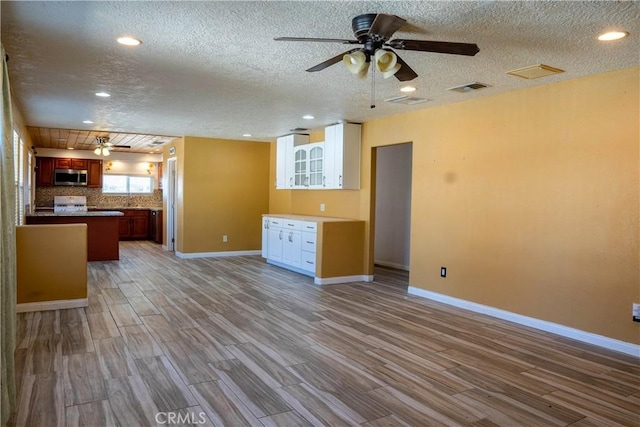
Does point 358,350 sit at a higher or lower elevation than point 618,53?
lower

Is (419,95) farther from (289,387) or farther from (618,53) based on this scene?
(289,387)

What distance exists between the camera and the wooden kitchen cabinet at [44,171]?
11047 millimetres

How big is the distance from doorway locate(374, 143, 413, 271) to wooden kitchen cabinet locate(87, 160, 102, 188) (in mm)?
7828

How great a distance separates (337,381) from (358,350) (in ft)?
2.14

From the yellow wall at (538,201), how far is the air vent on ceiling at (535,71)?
0.36 meters

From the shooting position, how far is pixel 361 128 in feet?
22.0

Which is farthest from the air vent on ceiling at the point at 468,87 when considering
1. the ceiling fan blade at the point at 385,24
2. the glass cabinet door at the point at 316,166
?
the glass cabinet door at the point at 316,166

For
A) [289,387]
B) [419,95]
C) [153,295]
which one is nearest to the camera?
[289,387]

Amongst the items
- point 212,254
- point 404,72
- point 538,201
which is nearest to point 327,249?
point 538,201

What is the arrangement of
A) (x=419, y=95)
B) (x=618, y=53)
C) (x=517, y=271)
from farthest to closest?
(x=419, y=95) → (x=517, y=271) → (x=618, y=53)

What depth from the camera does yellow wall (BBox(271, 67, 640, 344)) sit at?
3760 millimetres

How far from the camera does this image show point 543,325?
4293 mm

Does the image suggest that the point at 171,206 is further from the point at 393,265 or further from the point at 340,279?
the point at 393,265

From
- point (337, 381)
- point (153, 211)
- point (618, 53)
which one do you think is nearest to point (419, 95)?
point (618, 53)
